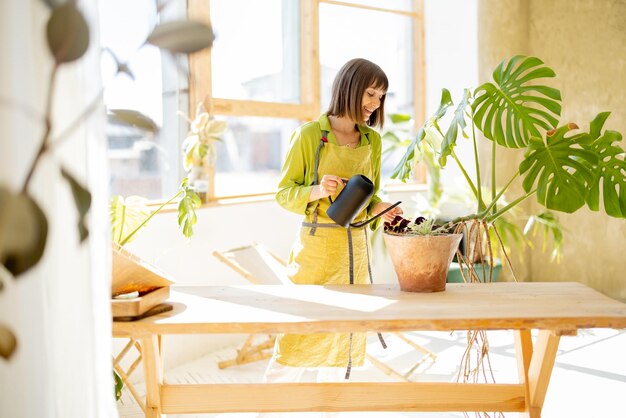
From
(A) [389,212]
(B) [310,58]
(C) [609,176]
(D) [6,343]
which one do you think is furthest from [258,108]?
(D) [6,343]

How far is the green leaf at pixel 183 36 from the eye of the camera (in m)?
0.45

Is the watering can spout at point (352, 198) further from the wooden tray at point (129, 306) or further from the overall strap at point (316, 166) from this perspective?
the wooden tray at point (129, 306)

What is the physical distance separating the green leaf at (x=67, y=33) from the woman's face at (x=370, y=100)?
161cm

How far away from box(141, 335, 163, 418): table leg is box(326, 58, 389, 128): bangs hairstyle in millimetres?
1026

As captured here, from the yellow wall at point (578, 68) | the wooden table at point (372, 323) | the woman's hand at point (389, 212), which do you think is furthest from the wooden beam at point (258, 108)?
the wooden table at point (372, 323)

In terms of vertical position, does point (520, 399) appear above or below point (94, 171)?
below

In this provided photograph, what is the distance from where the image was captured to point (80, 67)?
0.84 metres

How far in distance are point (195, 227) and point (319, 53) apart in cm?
190

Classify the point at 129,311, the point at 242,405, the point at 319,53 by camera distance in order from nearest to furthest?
the point at 129,311 < the point at 242,405 < the point at 319,53

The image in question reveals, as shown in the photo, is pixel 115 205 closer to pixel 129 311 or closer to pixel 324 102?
pixel 129 311

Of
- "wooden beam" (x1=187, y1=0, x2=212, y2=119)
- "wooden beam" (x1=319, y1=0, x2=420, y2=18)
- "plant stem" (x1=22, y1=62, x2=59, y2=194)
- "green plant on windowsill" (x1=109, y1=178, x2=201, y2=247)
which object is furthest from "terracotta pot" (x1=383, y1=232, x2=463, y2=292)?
"wooden beam" (x1=319, y1=0, x2=420, y2=18)

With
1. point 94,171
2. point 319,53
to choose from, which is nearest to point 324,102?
point 319,53

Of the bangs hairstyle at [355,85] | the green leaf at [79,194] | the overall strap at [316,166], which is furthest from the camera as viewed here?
the overall strap at [316,166]

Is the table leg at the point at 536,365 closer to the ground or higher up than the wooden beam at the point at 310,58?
closer to the ground
